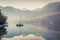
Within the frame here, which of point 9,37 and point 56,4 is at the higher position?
point 56,4

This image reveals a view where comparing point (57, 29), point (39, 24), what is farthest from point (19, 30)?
point (57, 29)

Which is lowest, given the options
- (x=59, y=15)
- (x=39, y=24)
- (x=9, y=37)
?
(x=9, y=37)

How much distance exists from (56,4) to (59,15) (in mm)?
144

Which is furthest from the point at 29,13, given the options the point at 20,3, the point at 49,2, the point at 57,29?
the point at 57,29

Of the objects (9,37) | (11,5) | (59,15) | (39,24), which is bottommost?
(9,37)

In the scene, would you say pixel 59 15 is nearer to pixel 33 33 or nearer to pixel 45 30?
pixel 45 30

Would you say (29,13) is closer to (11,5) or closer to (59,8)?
(11,5)

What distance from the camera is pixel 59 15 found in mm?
1431

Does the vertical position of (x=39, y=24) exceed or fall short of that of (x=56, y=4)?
it falls short

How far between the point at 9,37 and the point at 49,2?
0.65 meters

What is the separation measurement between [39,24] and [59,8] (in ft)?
1.04

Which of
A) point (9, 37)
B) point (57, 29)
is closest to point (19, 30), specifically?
point (9, 37)

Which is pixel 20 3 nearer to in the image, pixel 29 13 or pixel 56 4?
pixel 29 13

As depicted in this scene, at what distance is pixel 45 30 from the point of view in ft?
4.65
